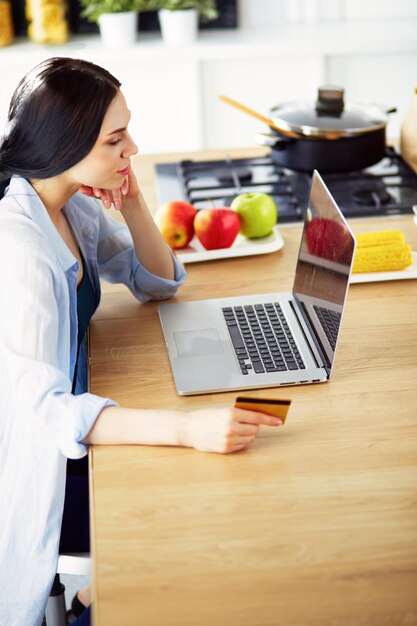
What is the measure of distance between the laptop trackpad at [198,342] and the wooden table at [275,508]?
39 millimetres

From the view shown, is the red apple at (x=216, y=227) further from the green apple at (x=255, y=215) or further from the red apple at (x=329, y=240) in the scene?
the red apple at (x=329, y=240)

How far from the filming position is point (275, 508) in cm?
112

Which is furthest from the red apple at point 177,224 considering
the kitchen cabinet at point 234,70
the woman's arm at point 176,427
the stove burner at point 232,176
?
the kitchen cabinet at point 234,70

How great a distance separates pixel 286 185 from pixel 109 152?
0.88m

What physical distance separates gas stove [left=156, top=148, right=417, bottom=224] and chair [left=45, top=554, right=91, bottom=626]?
0.93 metres

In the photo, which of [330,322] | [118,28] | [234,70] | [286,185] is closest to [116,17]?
[118,28]

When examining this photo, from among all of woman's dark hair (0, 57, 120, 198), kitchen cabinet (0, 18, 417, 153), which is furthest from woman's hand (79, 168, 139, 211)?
kitchen cabinet (0, 18, 417, 153)

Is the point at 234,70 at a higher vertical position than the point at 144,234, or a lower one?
lower

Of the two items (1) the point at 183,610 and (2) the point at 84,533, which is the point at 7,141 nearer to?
(2) the point at 84,533

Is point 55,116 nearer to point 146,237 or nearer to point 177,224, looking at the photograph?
point 146,237

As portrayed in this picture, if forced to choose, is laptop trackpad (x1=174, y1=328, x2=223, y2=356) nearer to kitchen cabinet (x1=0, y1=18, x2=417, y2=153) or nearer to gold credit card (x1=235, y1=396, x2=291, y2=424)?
gold credit card (x1=235, y1=396, x2=291, y2=424)

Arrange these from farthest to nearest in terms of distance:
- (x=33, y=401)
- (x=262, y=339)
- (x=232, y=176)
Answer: (x=232, y=176) < (x=262, y=339) < (x=33, y=401)

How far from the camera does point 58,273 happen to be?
4.49ft

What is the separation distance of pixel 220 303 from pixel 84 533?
49 centimetres
